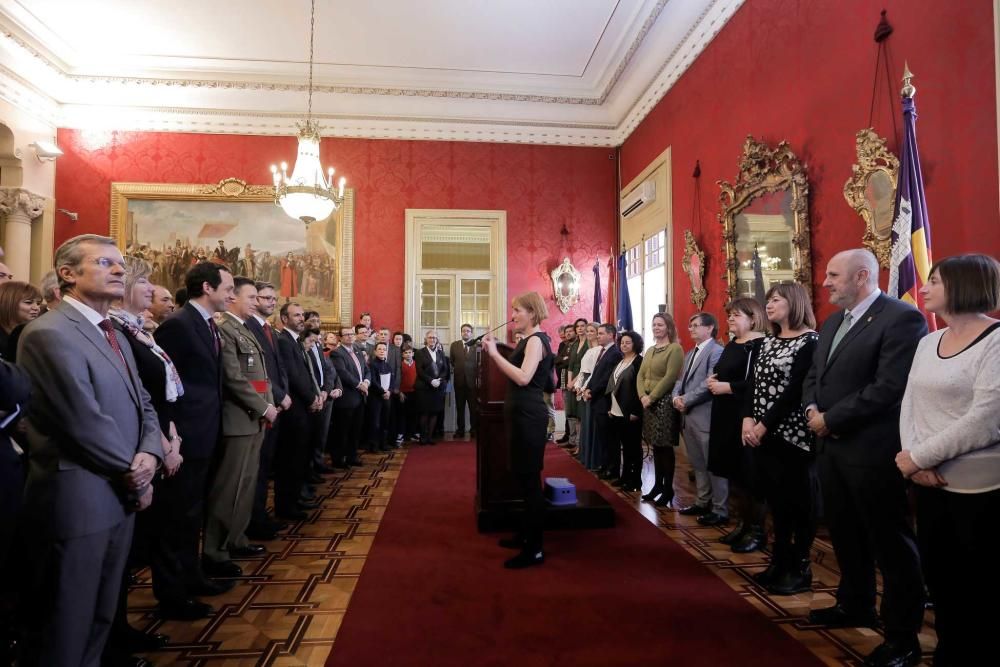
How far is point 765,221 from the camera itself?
495 centimetres

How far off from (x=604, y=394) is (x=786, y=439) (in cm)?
265

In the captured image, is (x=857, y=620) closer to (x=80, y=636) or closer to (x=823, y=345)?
(x=823, y=345)

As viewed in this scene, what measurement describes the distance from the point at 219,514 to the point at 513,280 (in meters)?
6.32

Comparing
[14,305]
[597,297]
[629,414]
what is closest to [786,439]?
[629,414]

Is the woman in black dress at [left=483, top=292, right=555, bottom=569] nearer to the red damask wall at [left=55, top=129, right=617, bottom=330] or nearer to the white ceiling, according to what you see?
the white ceiling

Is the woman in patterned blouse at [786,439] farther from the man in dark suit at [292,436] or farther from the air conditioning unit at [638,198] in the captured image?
the air conditioning unit at [638,198]

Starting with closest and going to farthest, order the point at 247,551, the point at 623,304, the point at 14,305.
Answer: the point at 14,305 → the point at 247,551 → the point at 623,304

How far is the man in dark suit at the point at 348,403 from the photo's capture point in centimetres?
579

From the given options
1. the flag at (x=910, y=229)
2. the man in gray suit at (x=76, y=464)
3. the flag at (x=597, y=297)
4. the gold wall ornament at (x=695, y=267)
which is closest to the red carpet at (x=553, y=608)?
the man in gray suit at (x=76, y=464)

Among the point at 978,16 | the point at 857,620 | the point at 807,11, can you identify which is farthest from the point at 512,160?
the point at 857,620

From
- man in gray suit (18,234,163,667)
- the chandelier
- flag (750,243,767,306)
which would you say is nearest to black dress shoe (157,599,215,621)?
man in gray suit (18,234,163,667)

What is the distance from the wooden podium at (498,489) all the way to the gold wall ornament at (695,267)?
3.02 metres

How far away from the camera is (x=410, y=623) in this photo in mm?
2496

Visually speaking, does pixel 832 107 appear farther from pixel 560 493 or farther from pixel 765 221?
pixel 560 493
